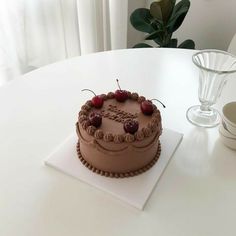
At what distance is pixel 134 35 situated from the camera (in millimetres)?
2338

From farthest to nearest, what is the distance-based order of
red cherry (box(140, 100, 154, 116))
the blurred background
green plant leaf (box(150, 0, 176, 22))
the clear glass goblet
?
green plant leaf (box(150, 0, 176, 22)) < the blurred background < the clear glass goblet < red cherry (box(140, 100, 154, 116))

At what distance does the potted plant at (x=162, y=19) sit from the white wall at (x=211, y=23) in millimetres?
242

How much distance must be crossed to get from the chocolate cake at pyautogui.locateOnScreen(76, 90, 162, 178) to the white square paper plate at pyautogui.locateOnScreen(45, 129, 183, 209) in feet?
0.04

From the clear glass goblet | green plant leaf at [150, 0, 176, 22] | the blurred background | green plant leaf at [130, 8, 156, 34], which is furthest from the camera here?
green plant leaf at [130, 8, 156, 34]

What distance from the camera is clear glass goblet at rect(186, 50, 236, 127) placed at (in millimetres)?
860

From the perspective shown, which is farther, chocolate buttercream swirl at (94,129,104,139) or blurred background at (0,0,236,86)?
blurred background at (0,0,236,86)

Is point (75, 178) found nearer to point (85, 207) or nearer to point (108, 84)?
point (85, 207)

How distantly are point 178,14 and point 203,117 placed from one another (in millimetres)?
918

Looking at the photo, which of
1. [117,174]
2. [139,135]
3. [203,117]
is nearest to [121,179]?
[117,174]

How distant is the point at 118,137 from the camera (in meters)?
0.68

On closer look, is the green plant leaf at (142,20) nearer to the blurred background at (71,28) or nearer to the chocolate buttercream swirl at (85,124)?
the blurred background at (71,28)

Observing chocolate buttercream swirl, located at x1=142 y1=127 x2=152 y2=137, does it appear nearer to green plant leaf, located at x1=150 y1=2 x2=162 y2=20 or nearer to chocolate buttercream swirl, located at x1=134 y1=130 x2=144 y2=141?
chocolate buttercream swirl, located at x1=134 y1=130 x2=144 y2=141

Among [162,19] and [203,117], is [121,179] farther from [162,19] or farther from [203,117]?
[162,19]

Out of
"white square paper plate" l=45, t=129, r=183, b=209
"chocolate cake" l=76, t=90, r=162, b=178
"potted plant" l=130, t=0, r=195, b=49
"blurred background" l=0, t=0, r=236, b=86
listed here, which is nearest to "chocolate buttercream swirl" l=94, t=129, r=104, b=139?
"chocolate cake" l=76, t=90, r=162, b=178
